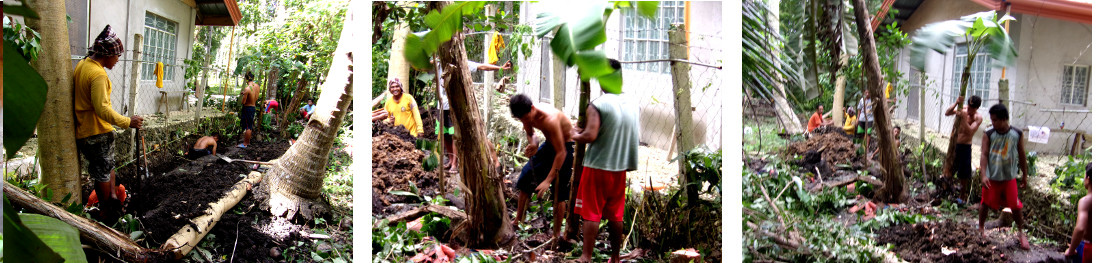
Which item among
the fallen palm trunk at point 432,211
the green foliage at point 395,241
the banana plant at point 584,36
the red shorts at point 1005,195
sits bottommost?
the green foliage at point 395,241

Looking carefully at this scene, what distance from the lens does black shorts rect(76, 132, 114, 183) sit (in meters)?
3.03

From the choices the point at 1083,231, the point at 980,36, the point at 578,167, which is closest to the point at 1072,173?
the point at 1083,231

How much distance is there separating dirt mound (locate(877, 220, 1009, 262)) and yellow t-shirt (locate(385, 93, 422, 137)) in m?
2.12

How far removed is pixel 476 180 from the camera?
3.10 m

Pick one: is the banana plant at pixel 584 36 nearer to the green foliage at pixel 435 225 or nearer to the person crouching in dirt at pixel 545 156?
the person crouching in dirt at pixel 545 156

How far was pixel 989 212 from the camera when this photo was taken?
289 centimetres

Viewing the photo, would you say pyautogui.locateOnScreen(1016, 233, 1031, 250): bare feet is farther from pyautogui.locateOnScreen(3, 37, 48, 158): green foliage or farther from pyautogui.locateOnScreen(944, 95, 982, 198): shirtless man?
pyautogui.locateOnScreen(3, 37, 48, 158): green foliage

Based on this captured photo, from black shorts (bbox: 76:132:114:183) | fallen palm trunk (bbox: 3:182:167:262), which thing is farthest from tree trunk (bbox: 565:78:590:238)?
black shorts (bbox: 76:132:114:183)

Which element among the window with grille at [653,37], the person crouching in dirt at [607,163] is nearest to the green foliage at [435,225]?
the person crouching in dirt at [607,163]

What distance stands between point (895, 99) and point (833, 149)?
0.33 metres

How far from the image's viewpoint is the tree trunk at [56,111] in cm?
282

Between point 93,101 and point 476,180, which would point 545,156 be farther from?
point 93,101

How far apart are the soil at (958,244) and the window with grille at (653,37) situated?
1.30 meters

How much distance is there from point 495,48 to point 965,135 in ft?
6.52
